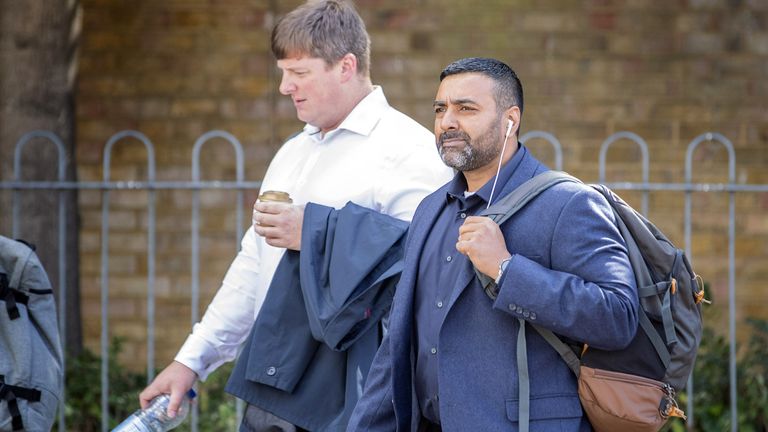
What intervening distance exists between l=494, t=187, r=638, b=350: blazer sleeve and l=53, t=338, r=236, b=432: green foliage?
11.6 feet

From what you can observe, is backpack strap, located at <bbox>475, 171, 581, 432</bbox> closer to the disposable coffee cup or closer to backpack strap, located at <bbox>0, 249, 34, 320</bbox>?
the disposable coffee cup

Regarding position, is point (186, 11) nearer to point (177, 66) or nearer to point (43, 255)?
point (177, 66)

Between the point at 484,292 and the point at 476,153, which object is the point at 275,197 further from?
the point at 484,292

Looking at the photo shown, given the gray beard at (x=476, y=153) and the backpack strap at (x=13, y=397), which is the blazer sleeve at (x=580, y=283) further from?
the backpack strap at (x=13, y=397)

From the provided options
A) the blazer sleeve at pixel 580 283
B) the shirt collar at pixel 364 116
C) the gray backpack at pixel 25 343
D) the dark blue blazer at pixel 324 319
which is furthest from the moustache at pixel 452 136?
the gray backpack at pixel 25 343

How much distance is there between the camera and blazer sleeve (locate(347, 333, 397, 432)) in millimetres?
2926

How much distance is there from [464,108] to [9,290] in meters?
1.70

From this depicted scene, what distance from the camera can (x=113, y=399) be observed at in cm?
595

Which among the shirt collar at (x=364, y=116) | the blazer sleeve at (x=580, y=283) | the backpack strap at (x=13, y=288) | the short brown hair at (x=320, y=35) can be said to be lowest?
the backpack strap at (x=13, y=288)

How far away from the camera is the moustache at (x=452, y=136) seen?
8.95 feet

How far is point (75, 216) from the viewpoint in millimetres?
6469

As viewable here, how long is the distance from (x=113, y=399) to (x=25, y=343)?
2426 millimetres

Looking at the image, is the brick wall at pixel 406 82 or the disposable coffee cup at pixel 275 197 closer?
the disposable coffee cup at pixel 275 197

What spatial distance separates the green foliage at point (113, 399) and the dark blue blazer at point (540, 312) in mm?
3330
